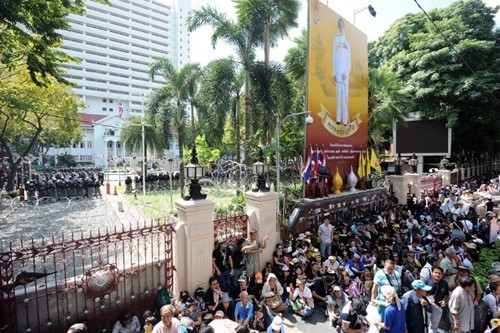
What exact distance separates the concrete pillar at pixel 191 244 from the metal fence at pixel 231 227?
0.99 metres

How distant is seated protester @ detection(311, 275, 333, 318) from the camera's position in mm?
7297

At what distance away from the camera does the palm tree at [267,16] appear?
15.2m

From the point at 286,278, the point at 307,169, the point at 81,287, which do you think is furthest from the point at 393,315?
the point at 307,169

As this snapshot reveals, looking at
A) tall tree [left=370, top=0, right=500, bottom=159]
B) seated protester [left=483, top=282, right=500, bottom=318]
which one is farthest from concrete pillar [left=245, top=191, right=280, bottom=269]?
tall tree [left=370, top=0, right=500, bottom=159]

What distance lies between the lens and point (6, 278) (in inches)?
195

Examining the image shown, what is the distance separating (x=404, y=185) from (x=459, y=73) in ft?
51.8

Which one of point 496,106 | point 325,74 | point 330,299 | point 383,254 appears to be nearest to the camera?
point 330,299

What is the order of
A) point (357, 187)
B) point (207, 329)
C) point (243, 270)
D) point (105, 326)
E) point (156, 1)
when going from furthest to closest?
point (156, 1)
point (357, 187)
point (243, 270)
point (105, 326)
point (207, 329)

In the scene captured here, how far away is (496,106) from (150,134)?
33.4m

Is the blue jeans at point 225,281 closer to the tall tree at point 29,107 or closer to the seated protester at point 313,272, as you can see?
the seated protester at point 313,272

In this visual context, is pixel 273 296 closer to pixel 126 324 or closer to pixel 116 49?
pixel 126 324

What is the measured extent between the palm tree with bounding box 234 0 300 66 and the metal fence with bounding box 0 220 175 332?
1197 cm

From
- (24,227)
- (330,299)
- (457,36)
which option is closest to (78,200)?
(24,227)

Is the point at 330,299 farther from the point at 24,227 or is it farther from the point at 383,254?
the point at 24,227
